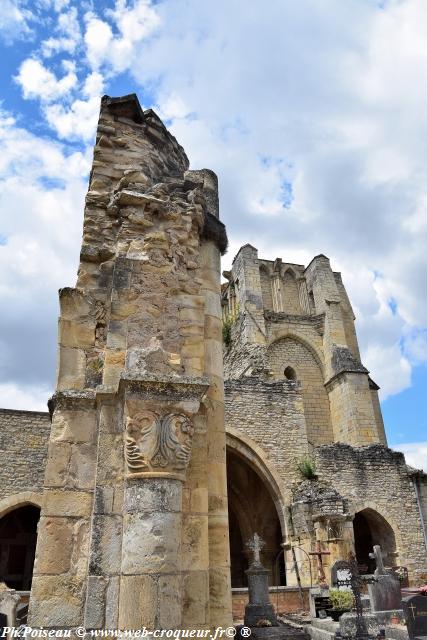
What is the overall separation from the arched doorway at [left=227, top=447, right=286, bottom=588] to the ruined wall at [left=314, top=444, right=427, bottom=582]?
275 centimetres

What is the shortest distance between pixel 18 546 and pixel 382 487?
11.7 metres

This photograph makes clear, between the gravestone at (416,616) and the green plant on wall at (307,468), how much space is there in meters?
7.60

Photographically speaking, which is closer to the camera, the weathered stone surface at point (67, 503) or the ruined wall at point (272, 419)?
the weathered stone surface at point (67, 503)

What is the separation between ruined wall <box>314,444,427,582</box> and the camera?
50.0 ft

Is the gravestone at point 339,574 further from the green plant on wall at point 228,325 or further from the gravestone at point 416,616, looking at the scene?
the green plant on wall at point 228,325

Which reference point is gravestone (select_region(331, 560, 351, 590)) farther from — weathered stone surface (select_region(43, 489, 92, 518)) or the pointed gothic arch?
weathered stone surface (select_region(43, 489, 92, 518))

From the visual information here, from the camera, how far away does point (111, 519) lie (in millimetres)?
2596

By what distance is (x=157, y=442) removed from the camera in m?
2.57

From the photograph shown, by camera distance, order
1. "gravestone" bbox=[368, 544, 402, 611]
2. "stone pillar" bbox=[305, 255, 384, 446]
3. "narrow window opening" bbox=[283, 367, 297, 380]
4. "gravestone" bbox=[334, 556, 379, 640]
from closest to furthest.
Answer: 1. "gravestone" bbox=[334, 556, 379, 640]
2. "gravestone" bbox=[368, 544, 402, 611]
3. "stone pillar" bbox=[305, 255, 384, 446]
4. "narrow window opening" bbox=[283, 367, 297, 380]

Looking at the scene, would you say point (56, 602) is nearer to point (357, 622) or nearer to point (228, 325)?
point (357, 622)

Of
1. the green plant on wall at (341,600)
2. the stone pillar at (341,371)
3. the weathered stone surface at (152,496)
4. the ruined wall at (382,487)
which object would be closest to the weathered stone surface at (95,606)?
the weathered stone surface at (152,496)

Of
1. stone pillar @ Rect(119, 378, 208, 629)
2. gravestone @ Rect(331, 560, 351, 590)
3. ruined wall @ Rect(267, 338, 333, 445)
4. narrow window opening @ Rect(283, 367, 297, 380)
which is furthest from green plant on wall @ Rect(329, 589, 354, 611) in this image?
narrow window opening @ Rect(283, 367, 297, 380)

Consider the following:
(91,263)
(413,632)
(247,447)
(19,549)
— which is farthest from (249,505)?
(91,263)

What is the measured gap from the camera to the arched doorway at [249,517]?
1703 centimetres
